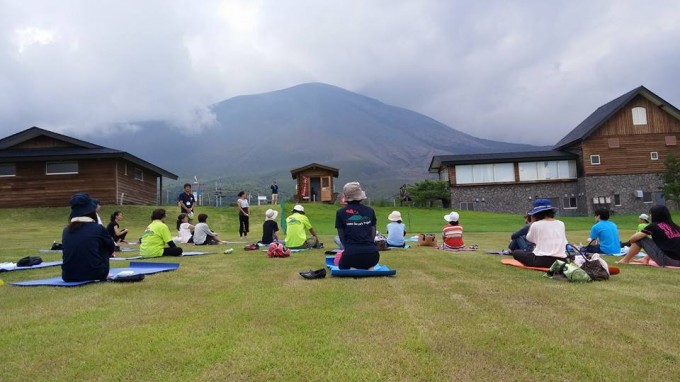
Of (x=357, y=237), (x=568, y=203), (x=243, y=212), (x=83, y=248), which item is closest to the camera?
(x=83, y=248)

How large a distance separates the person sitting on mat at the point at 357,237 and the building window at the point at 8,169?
3126 centimetres

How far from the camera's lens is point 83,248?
23.8 ft

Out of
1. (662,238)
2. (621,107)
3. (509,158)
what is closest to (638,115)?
(621,107)

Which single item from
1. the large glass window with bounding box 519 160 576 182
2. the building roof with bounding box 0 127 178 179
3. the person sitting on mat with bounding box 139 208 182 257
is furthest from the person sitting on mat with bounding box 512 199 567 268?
the large glass window with bounding box 519 160 576 182

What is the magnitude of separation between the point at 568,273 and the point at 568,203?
133ft

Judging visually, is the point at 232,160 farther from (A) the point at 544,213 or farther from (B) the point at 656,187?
(A) the point at 544,213

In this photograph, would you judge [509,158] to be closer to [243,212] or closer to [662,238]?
[243,212]

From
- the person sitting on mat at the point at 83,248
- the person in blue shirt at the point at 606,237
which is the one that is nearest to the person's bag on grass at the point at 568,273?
the person in blue shirt at the point at 606,237

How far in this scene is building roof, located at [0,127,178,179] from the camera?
100 ft

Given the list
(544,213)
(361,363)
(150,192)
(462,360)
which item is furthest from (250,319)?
(150,192)

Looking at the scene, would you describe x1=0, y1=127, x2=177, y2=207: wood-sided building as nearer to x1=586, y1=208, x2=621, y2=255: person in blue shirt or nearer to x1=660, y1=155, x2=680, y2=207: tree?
x1=586, y1=208, x2=621, y2=255: person in blue shirt

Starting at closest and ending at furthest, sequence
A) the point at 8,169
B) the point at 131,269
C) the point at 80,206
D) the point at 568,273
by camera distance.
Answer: the point at 568,273 < the point at 80,206 < the point at 131,269 < the point at 8,169

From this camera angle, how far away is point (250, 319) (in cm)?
460

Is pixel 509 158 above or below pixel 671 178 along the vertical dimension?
above
